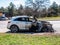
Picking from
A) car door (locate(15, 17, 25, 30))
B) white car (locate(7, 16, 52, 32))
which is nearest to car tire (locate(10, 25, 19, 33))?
white car (locate(7, 16, 52, 32))

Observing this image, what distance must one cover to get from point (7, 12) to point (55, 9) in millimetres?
23716

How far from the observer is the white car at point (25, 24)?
1605cm

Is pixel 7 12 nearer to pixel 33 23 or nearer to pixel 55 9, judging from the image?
pixel 55 9

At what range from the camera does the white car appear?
16.0 m

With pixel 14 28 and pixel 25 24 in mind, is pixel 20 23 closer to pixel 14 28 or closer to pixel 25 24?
pixel 25 24

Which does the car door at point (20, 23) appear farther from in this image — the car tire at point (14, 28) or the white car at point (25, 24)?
the car tire at point (14, 28)

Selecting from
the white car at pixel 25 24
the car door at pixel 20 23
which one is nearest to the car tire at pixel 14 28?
the white car at pixel 25 24

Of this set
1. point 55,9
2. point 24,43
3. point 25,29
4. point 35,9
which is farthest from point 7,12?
point 24,43

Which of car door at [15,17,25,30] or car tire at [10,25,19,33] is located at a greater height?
car door at [15,17,25,30]

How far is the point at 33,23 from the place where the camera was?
1614 centimetres

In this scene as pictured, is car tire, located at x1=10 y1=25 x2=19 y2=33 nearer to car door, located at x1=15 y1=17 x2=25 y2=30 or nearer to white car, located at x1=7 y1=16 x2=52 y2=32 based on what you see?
→ white car, located at x1=7 y1=16 x2=52 y2=32

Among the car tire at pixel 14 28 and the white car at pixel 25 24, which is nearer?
the white car at pixel 25 24

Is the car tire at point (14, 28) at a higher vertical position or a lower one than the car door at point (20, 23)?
lower

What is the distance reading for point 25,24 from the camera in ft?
52.7
